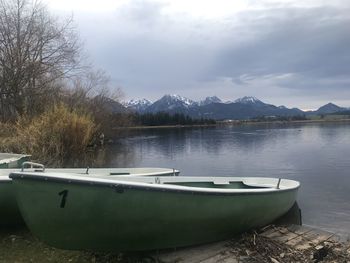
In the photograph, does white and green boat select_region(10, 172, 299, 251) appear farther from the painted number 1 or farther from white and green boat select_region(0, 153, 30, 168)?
white and green boat select_region(0, 153, 30, 168)

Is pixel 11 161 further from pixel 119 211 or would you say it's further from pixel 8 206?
pixel 119 211

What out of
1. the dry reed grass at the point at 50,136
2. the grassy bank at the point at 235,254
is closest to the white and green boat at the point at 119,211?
the grassy bank at the point at 235,254

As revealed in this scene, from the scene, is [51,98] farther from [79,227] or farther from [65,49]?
[79,227]

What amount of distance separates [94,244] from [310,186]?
11200mm

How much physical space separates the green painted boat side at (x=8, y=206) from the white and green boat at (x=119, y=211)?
181 cm

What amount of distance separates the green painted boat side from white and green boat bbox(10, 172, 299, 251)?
181 cm

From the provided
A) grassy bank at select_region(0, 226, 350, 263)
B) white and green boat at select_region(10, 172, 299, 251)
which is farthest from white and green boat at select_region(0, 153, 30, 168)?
white and green boat at select_region(10, 172, 299, 251)

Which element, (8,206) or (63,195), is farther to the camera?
(8,206)

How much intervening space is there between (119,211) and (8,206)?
9.83ft

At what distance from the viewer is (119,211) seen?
588 centimetres

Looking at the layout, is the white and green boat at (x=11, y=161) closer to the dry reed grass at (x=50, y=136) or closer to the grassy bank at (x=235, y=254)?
the grassy bank at (x=235, y=254)

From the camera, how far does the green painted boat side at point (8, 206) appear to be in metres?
7.63

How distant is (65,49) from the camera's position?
3003cm

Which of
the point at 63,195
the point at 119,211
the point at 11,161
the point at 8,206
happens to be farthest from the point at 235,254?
the point at 11,161
